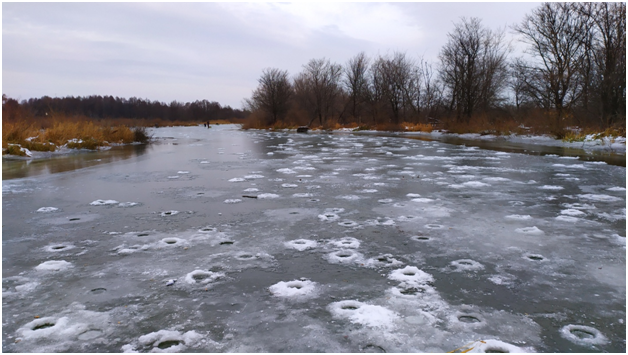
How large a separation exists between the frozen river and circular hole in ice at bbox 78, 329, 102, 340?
1cm

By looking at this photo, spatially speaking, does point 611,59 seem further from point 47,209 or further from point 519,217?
point 47,209

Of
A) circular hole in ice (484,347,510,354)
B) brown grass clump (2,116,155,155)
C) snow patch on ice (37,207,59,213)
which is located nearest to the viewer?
circular hole in ice (484,347,510,354)

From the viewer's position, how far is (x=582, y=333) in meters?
2.13

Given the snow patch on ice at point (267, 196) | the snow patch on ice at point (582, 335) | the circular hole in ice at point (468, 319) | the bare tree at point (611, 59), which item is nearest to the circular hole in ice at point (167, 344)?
the circular hole in ice at point (468, 319)

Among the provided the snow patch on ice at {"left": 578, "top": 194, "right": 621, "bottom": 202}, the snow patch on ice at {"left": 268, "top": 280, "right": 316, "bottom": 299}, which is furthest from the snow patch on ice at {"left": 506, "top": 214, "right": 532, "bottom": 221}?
the snow patch on ice at {"left": 268, "top": 280, "right": 316, "bottom": 299}

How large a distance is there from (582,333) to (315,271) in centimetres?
159

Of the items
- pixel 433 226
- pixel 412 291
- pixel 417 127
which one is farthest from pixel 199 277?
pixel 417 127

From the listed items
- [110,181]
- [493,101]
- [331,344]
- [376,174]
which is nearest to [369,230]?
[331,344]

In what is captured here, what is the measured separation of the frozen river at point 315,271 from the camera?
212 centimetres

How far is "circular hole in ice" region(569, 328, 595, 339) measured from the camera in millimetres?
2100

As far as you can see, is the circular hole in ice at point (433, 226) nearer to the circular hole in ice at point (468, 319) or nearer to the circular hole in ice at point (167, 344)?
the circular hole in ice at point (468, 319)

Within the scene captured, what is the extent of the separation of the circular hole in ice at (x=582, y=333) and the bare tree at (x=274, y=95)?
52.8 m

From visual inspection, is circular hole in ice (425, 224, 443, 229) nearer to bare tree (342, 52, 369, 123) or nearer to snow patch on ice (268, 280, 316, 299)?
snow patch on ice (268, 280, 316, 299)

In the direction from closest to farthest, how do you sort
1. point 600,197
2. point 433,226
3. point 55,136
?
1. point 433,226
2. point 600,197
3. point 55,136
